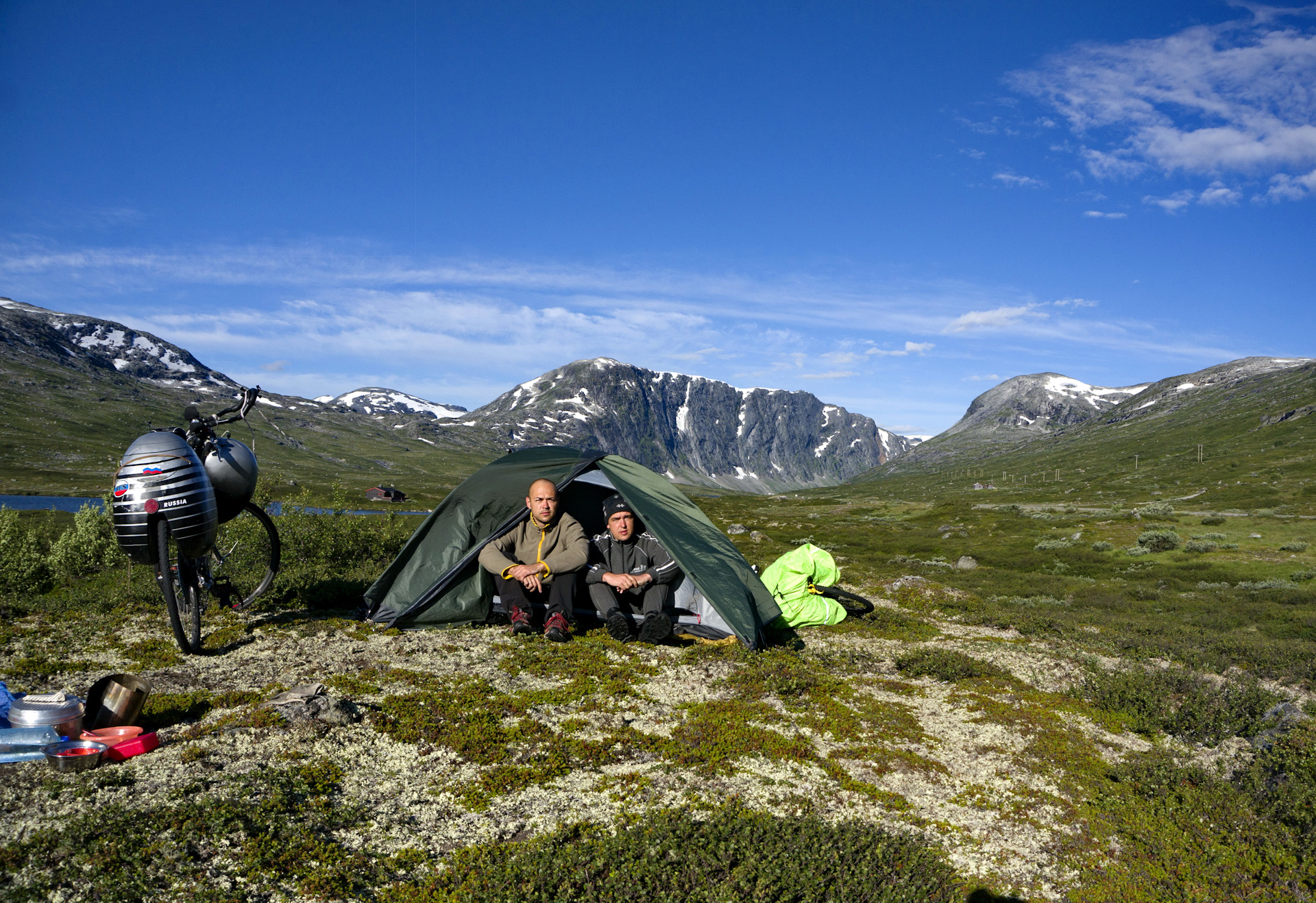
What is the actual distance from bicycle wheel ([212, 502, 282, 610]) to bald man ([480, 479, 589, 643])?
3913 millimetres

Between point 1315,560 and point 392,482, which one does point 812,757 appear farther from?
point 392,482

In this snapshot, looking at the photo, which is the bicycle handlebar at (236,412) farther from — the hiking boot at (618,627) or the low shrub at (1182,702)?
the low shrub at (1182,702)

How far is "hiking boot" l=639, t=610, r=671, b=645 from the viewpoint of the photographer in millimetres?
12219

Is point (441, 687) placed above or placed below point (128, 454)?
below

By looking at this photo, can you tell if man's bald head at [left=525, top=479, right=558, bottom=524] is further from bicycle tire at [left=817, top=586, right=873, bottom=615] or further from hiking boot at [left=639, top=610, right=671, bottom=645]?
bicycle tire at [left=817, top=586, right=873, bottom=615]

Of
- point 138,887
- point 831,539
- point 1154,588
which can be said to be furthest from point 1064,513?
point 138,887

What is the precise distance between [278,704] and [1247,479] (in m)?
115

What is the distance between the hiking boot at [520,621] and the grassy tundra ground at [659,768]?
0.73 meters

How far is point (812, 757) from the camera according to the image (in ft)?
26.0

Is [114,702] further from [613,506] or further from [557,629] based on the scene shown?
[613,506]

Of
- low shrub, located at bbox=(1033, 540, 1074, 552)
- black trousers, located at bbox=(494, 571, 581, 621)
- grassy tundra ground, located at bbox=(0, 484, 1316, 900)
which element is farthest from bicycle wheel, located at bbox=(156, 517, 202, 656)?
low shrub, located at bbox=(1033, 540, 1074, 552)

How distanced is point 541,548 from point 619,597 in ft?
6.10

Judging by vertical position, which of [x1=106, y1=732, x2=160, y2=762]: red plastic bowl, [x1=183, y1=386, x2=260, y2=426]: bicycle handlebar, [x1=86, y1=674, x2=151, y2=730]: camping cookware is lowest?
[x1=106, y1=732, x2=160, y2=762]: red plastic bowl

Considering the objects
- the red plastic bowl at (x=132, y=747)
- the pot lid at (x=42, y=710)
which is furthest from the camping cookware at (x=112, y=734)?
the pot lid at (x=42, y=710)
